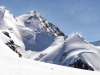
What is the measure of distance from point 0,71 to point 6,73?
62 centimetres

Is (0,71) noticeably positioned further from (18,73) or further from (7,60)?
(7,60)

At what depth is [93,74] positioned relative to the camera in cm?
3838

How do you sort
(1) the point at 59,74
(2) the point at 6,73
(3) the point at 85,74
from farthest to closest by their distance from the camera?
(3) the point at 85,74
(1) the point at 59,74
(2) the point at 6,73

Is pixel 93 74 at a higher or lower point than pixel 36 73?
higher

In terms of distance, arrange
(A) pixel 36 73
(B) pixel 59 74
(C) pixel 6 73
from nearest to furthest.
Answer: (C) pixel 6 73
(A) pixel 36 73
(B) pixel 59 74

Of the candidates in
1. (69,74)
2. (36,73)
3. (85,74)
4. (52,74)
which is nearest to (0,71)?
(36,73)

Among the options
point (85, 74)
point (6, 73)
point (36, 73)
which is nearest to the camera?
point (6, 73)

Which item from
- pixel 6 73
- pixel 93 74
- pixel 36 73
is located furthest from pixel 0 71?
pixel 93 74

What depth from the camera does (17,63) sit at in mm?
33281

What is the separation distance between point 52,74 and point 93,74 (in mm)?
9317

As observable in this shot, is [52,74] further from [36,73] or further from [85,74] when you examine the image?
[85,74]

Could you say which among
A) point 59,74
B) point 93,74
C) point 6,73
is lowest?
point 6,73

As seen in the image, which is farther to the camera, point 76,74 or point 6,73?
point 76,74

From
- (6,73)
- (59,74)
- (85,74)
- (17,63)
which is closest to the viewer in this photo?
(6,73)
